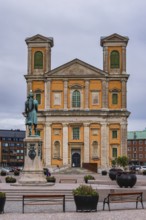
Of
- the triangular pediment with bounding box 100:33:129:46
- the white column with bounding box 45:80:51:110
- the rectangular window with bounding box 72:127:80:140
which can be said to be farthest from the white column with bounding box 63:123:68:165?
the triangular pediment with bounding box 100:33:129:46

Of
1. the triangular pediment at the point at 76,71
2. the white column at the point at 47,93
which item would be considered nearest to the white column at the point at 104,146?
the triangular pediment at the point at 76,71

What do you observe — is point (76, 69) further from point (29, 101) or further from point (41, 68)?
point (29, 101)

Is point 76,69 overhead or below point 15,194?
overhead

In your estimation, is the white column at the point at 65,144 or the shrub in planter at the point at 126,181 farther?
the white column at the point at 65,144

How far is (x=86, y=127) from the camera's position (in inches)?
2876

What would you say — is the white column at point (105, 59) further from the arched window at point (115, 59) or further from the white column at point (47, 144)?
the white column at point (47, 144)

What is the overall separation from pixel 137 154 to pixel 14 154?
116 ft

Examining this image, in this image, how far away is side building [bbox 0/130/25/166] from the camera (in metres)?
137

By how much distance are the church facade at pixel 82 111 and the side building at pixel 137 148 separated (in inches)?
2565

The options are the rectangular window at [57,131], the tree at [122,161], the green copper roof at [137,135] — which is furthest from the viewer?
the green copper roof at [137,135]

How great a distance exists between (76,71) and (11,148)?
230 ft

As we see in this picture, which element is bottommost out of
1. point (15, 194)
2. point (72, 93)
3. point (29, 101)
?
point (15, 194)

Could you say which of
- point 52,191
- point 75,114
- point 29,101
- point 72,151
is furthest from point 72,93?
point 52,191

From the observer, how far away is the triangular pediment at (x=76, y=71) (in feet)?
243
